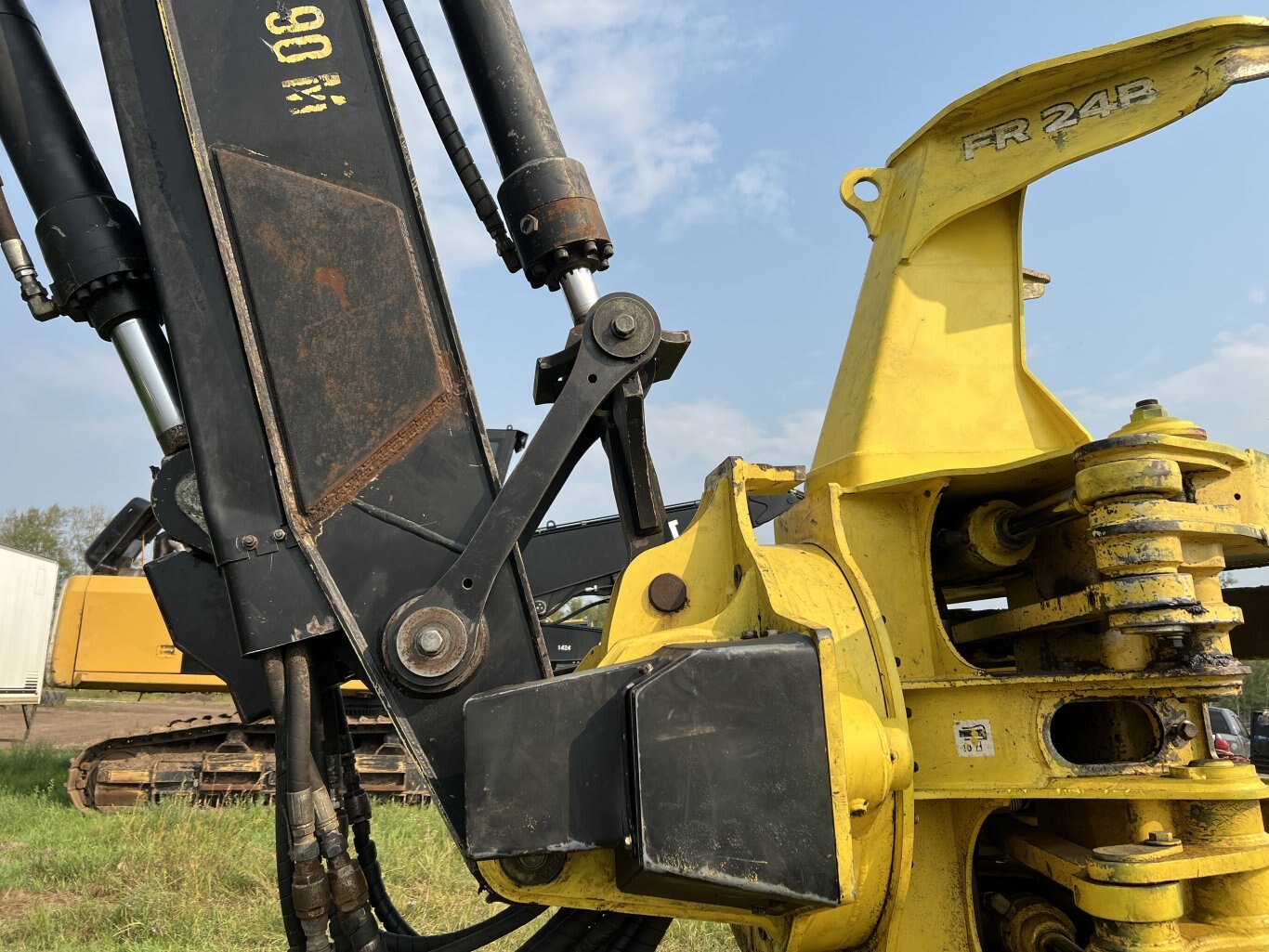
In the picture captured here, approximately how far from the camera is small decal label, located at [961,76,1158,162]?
2467mm

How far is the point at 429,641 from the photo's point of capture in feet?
6.53

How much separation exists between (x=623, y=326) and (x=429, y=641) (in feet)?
2.80

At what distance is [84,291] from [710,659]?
1871 millimetres

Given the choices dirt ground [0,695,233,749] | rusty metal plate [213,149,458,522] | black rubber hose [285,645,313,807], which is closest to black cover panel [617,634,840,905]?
black rubber hose [285,645,313,807]

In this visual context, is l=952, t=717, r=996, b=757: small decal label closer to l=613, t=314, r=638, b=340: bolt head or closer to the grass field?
l=613, t=314, r=638, b=340: bolt head

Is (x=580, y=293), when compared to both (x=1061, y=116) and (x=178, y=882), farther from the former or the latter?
(x=178, y=882)

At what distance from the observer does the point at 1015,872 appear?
8.70 ft

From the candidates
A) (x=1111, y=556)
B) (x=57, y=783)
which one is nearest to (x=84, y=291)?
(x=1111, y=556)

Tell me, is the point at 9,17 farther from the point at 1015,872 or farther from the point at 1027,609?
the point at 1015,872

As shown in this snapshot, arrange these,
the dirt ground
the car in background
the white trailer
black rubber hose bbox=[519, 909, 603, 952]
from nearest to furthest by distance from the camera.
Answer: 1. black rubber hose bbox=[519, 909, 603, 952]
2. the car in background
3. the white trailer
4. the dirt ground

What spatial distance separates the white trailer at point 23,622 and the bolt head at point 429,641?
14.8 m

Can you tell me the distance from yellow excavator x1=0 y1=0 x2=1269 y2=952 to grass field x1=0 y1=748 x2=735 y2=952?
8.85 ft

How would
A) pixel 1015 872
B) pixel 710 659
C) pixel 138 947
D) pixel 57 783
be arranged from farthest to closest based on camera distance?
pixel 57 783, pixel 138 947, pixel 1015 872, pixel 710 659

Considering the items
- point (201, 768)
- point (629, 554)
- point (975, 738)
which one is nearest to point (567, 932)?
point (629, 554)
